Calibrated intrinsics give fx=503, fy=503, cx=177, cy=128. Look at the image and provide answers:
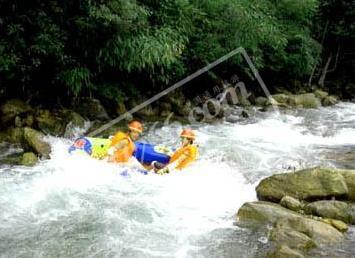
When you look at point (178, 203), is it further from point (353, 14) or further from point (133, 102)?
point (353, 14)

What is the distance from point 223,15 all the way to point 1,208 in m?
8.98

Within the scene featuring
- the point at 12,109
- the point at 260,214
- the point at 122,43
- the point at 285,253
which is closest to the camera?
the point at 285,253

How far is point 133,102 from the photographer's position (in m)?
12.5

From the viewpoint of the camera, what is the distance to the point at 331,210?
6.16m

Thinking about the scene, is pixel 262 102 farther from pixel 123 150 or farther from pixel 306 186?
pixel 306 186

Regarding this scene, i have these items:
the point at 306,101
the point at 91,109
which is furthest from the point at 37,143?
the point at 306,101

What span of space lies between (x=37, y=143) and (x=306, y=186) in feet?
14.7

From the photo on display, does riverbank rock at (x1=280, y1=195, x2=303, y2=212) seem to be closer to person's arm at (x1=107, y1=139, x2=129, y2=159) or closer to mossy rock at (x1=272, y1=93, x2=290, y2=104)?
person's arm at (x1=107, y1=139, x2=129, y2=159)

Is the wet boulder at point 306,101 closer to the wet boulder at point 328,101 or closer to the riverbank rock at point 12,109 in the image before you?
the wet boulder at point 328,101

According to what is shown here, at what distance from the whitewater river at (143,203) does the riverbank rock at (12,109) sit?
4.32 feet

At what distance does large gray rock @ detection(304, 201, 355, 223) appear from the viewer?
20.0 ft

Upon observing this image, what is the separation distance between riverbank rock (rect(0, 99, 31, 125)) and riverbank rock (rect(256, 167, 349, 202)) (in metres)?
5.27

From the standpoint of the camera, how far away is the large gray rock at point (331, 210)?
6109 mm

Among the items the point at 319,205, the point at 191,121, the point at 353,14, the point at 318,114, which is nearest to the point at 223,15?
the point at 191,121
